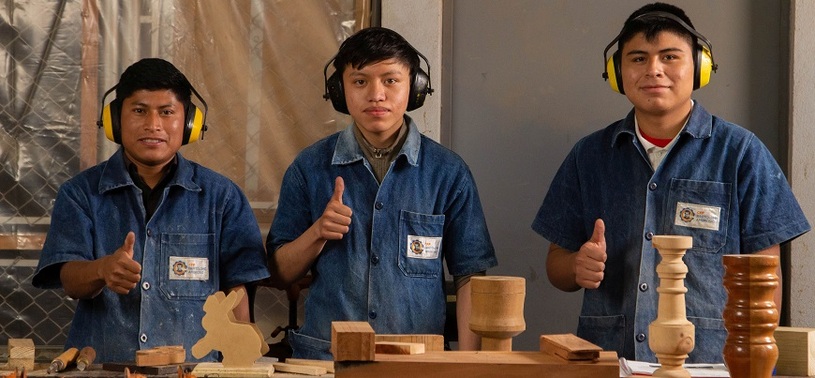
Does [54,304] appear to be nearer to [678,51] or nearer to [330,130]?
[330,130]

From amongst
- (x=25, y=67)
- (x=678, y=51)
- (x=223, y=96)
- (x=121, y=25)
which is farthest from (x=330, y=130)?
(x=678, y=51)

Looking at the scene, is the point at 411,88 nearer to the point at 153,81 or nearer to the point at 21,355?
the point at 153,81

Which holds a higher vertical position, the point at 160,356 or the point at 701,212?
the point at 701,212

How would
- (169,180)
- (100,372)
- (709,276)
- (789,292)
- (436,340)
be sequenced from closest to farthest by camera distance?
(436,340), (100,372), (709,276), (169,180), (789,292)

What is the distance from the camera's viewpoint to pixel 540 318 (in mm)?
4238

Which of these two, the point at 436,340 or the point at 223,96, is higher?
the point at 223,96

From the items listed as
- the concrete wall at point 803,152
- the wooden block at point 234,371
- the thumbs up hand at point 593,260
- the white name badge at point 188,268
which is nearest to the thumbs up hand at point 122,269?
the white name badge at point 188,268

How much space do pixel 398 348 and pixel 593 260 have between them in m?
1.18

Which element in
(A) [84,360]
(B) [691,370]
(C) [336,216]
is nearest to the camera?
(B) [691,370]

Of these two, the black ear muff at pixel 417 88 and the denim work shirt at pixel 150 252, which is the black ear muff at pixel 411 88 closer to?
the black ear muff at pixel 417 88

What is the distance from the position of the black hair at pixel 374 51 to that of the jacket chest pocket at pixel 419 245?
528 mm

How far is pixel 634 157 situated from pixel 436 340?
4.80 feet

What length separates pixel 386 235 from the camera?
10.8 feet

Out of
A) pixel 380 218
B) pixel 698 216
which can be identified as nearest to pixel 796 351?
pixel 698 216
